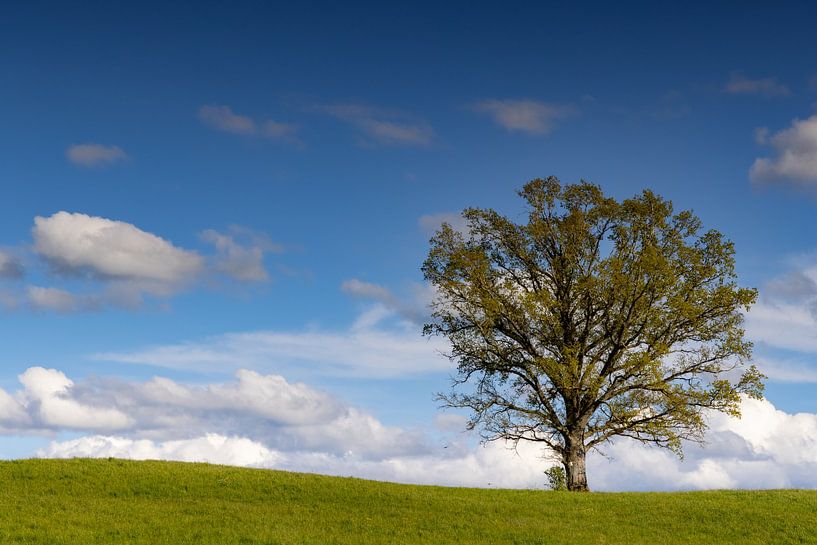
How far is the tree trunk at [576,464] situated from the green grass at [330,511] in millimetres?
3194

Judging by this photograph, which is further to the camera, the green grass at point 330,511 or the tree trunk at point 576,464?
the tree trunk at point 576,464

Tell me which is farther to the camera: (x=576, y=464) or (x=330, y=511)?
(x=576, y=464)

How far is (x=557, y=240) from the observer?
141ft

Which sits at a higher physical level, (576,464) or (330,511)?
(576,464)

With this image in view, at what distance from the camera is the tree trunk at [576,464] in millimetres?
40562

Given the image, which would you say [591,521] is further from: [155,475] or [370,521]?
[155,475]

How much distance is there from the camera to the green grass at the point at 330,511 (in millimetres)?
26984

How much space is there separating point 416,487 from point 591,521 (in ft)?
28.9

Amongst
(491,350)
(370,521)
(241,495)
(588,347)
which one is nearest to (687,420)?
(588,347)

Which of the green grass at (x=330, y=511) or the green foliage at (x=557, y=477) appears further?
the green foliage at (x=557, y=477)

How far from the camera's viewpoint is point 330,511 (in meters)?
31.0

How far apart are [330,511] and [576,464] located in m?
15.0

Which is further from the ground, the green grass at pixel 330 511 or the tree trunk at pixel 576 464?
the tree trunk at pixel 576 464

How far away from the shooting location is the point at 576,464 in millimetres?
40719
